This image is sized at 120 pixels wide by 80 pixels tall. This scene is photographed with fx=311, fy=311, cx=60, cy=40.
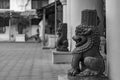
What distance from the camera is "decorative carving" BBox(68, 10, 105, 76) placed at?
506cm

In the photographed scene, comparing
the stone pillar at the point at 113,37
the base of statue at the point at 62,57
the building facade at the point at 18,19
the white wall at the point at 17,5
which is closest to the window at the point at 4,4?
the building facade at the point at 18,19

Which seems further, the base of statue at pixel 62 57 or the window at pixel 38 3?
the window at pixel 38 3

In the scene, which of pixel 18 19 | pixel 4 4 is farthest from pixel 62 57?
pixel 4 4

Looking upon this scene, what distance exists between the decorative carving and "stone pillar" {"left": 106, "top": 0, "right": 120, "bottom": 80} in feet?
0.65

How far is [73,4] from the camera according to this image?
1179 cm

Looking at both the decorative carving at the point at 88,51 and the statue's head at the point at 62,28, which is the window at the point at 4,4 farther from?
the decorative carving at the point at 88,51

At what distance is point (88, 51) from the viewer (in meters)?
5.18

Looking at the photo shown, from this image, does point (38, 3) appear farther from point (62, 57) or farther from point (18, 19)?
point (62, 57)

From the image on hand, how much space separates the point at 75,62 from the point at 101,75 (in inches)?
21.2

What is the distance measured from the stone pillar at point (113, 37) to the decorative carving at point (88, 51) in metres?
0.20

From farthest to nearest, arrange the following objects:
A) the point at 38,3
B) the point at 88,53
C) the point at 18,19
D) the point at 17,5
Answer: the point at 38,3, the point at 17,5, the point at 18,19, the point at 88,53

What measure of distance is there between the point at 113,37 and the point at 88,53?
0.63m

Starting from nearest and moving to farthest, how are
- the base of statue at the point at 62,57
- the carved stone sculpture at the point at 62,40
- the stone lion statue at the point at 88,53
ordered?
the stone lion statue at the point at 88,53 < the base of statue at the point at 62,57 < the carved stone sculpture at the point at 62,40

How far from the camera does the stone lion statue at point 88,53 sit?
16.6 feet
